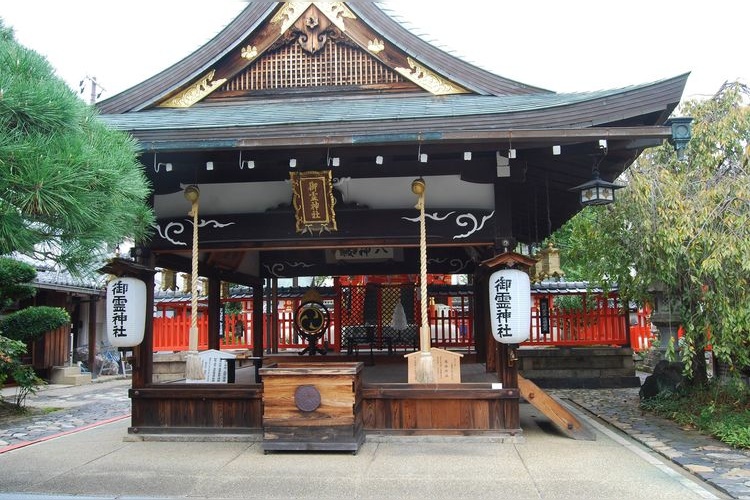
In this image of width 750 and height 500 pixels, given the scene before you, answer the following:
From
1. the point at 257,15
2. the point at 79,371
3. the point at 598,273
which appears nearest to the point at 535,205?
the point at 598,273

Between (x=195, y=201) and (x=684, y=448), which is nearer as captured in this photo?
(x=684, y=448)

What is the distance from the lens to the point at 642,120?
727cm

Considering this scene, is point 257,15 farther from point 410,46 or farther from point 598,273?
point 598,273

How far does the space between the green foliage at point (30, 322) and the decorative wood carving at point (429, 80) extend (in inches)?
352

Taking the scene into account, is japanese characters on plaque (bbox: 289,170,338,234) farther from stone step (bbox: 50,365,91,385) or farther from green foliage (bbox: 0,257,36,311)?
stone step (bbox: 50,365,91,385)

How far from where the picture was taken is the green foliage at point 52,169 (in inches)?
172

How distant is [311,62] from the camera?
9.25m

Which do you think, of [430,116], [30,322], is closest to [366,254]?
[430,116]

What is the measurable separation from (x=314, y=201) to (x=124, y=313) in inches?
110

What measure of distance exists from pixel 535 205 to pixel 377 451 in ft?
19.8

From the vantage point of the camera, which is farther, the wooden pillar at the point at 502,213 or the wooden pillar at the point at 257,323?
the wooden pillar at the point at 257,323

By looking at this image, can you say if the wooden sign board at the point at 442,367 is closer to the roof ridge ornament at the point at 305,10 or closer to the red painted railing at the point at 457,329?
the roof ridge ornament at the point at 305,10

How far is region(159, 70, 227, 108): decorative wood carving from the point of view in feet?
30.0

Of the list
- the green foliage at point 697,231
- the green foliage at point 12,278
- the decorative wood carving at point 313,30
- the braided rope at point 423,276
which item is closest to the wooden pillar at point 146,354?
the braided rope at point 423,276
